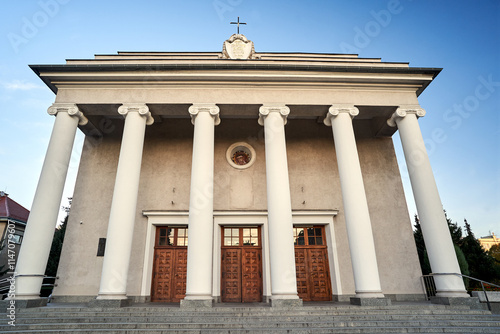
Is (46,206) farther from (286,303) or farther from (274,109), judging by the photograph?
(274,109)

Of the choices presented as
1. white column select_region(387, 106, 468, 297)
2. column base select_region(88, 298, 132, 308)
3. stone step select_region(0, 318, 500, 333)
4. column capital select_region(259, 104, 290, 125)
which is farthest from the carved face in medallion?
stone step select_region(0, 318, 500, 333)

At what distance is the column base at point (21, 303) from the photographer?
8.73m

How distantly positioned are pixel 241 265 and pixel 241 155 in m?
5.31

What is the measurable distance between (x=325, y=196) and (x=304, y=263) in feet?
10.8

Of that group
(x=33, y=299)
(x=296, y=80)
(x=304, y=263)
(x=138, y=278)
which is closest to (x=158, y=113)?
(x=296, y=80)

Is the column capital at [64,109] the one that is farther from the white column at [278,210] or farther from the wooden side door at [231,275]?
the wooden side door at [231,275]

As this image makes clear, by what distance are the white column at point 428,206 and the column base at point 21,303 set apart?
44.2ft

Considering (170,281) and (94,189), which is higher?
(94,189)

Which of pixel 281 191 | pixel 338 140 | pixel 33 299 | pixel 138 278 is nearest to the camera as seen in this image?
pixel 33 299

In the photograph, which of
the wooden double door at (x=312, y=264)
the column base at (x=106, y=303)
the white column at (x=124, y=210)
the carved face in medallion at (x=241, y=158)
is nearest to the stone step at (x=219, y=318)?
the column base at (x=106, y=303)

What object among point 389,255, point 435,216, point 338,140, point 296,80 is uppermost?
point 296,80

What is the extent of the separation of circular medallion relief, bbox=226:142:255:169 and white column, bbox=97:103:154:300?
14.4 feet

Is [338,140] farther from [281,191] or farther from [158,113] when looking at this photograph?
[158,113]

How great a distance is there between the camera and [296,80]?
40.3ft
